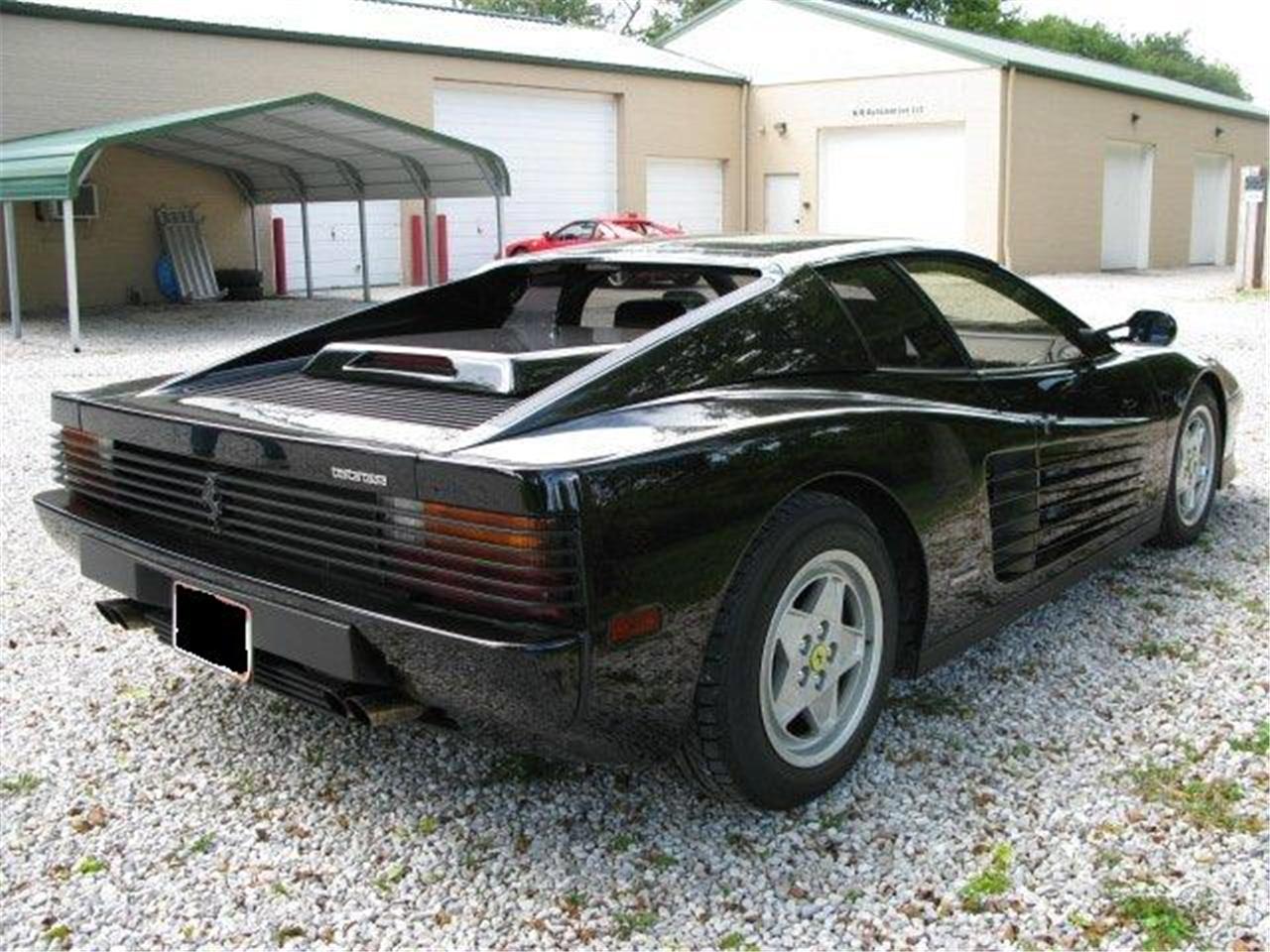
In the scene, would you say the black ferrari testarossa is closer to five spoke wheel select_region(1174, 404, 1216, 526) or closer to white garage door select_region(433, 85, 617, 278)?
five spoke wheel select_region(1174, 404, 1216, 526)

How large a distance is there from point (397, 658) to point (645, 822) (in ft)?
2.47

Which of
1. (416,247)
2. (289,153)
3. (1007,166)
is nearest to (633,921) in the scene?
(289,153)

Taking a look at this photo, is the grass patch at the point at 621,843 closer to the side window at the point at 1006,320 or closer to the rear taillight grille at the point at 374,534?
the rear taillight grille at the point at 374,534

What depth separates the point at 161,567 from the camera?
2.97 meters

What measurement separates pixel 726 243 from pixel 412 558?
5.17 ft

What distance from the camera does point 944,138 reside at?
25953 millimetres

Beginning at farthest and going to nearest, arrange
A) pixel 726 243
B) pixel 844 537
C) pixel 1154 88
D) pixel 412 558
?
pixel 1154 88 < pixel 726 243 < pixel 844 537 < pixel 412 558

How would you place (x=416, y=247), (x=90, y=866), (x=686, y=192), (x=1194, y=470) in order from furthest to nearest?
1. (x=686, y=192)
2. (x=416, y=247)
3. (x=1194, y=470)
4. (x=90, y=866)

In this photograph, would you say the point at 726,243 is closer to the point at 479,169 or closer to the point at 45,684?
the point at 45,684

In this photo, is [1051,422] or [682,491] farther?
[1051,422]

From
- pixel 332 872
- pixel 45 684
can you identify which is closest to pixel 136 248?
pixel 45 684

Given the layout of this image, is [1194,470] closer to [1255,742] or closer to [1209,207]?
[1255,742]

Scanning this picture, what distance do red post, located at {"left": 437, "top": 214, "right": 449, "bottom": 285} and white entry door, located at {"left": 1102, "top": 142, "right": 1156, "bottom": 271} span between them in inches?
604

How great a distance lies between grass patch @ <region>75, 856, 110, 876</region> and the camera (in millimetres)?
2688
